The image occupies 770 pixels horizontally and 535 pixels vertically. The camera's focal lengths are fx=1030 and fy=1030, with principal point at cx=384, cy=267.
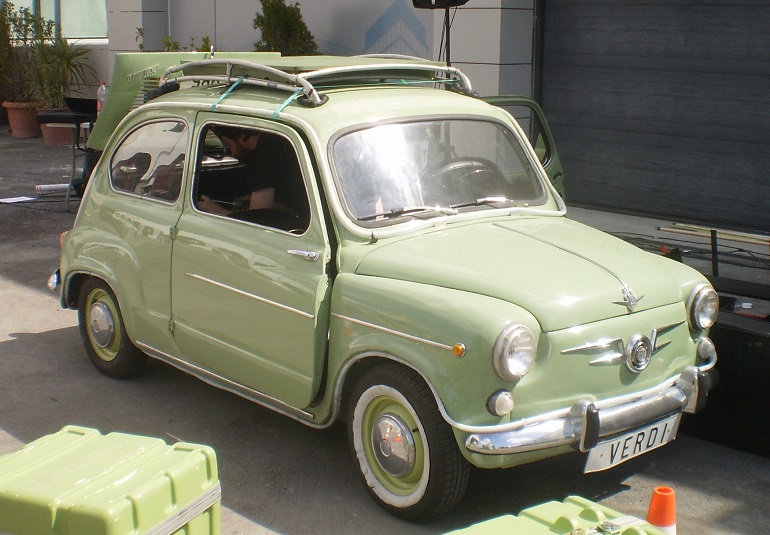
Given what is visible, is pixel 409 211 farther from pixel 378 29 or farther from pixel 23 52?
pixel 23 52

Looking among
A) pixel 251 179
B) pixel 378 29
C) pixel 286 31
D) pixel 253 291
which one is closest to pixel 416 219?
pixel 253 291

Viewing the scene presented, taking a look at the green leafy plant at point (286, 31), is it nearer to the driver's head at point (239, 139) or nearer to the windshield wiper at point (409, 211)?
the driver's head at point (239, 139)

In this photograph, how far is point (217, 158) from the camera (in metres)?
5.87

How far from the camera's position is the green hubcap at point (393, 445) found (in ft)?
14.5

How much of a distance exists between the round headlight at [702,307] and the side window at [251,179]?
6.10ft

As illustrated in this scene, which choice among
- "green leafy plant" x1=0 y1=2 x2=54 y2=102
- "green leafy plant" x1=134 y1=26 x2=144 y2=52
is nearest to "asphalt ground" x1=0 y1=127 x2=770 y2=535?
"green leafy plant" x1=134 y1=26 x2=144 y2=52

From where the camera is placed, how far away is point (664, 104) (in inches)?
416

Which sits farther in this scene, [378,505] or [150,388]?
[150,388]

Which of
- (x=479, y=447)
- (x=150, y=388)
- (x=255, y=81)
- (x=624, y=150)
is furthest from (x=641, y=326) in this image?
(x=624, y=150)

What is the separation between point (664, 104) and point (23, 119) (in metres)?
12.1

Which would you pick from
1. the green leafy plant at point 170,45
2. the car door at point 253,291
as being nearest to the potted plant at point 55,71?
the green leafy plant at point 170,45

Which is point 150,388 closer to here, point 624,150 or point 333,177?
point 333,177

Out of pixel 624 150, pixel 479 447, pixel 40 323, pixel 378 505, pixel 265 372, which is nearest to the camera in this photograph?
pixel 479 447

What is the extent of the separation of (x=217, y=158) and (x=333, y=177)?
3.97 feet
